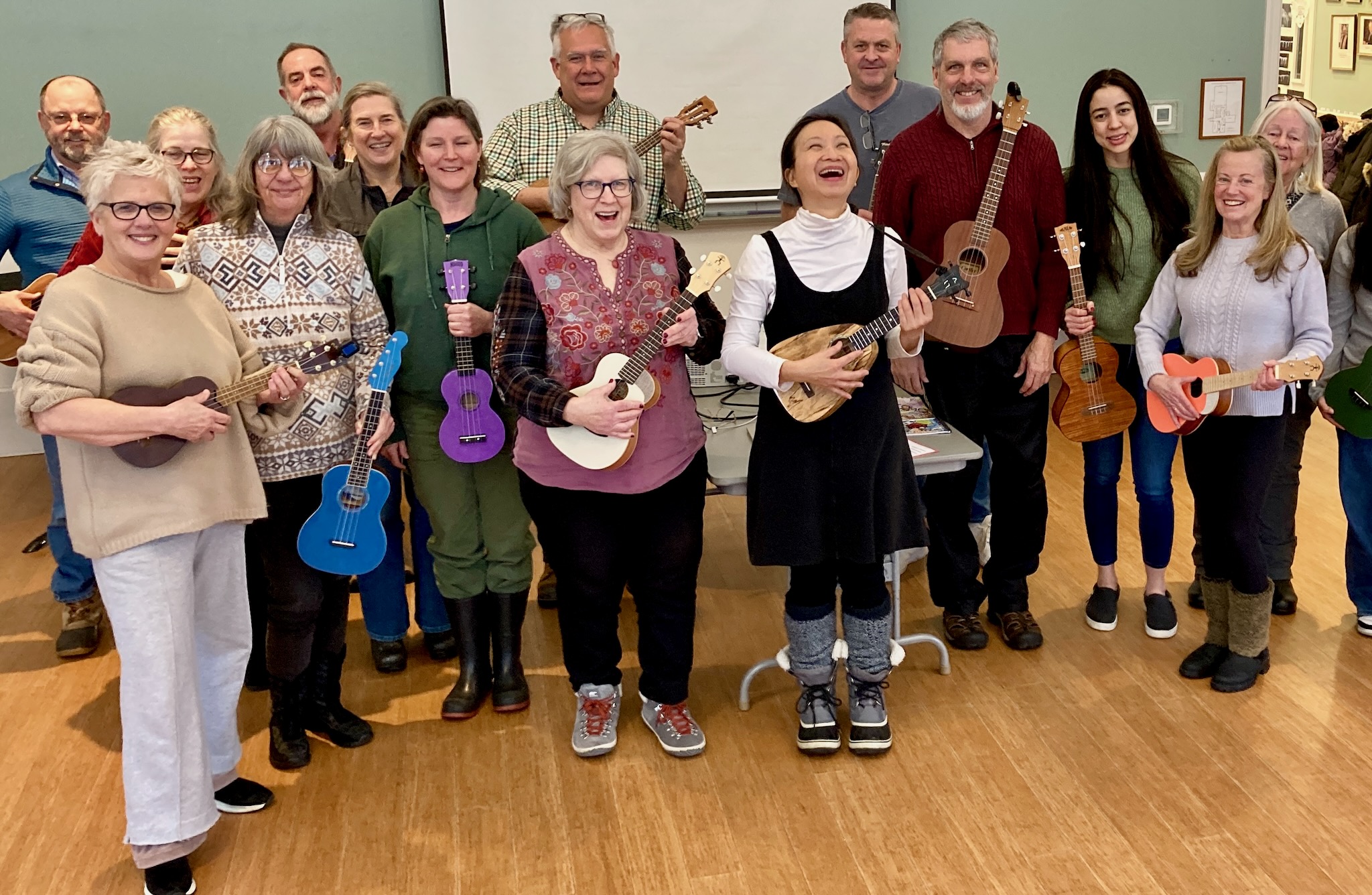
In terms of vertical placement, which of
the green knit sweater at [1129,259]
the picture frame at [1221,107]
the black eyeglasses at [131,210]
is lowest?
the green knit sweater at [1129,259]

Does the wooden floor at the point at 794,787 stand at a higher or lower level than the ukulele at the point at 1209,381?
lower

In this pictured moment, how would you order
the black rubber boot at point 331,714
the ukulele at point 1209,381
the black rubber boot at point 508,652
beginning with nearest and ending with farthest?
1. the ukulele at point 1209,381
2. the black rubber boot at point 331,714
3. the black rubber boot at point 508,652

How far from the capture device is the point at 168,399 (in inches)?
96.6

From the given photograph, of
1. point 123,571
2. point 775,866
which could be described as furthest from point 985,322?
point 123,571

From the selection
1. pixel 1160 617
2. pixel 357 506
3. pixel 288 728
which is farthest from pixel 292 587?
pixel 1160 617

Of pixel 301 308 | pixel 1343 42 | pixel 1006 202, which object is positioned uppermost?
pixel 1343 42

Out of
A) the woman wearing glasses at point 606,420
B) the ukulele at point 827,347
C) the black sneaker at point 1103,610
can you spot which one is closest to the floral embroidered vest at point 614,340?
the woman wearing glasses at point 606,420

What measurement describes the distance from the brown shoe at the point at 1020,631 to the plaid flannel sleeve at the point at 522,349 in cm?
157

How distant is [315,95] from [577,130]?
917 mm

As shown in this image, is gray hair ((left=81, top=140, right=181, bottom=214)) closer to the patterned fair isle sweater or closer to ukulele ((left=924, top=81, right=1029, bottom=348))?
the patterned fair isle sweater

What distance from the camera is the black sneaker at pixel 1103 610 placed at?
3707 millimetres

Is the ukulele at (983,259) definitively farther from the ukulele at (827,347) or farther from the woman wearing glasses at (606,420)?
the woman wearing glasses at (606,420)

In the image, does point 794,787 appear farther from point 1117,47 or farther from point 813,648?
point 1117,47

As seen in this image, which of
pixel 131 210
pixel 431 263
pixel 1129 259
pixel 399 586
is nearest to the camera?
pixel 131 210
